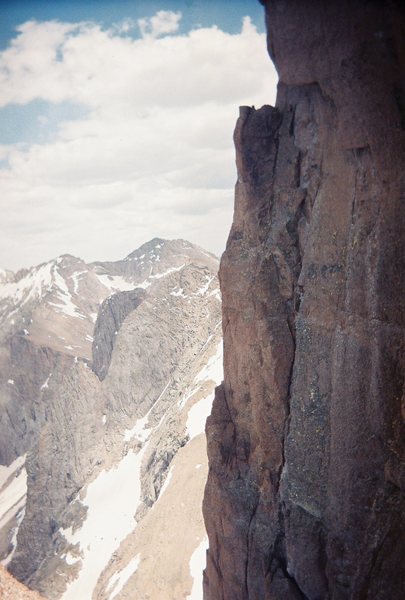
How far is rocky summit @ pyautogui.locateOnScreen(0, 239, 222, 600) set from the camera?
5356 centimetres

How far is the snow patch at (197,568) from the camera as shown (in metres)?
43.3

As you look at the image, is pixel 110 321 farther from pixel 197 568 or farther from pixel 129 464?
pixel 197 568

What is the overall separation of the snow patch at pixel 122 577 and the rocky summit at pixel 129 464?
0.67 feet

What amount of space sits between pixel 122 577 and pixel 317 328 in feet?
166

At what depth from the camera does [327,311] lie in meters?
17.2

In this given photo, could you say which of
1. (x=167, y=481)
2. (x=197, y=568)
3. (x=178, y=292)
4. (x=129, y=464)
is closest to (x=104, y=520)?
(x=129, y=464)

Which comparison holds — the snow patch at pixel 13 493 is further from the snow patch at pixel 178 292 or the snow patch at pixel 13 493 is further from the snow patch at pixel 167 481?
the snow patch at pixel 178 292

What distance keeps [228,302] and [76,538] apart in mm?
77053

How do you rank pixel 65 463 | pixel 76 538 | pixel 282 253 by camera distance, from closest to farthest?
pixel 282 253 < pixel 76 538 < pixel 65 463

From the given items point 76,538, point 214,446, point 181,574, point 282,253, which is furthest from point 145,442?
point 282,253

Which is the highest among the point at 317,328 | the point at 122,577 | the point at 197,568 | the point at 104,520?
the point at 317,328

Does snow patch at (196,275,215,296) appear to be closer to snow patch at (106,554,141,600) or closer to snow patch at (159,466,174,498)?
snow patch at (159,466,174,498)

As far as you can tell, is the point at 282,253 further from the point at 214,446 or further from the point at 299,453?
the point at 214,446

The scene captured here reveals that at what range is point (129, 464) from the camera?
9194 centimetres
